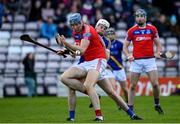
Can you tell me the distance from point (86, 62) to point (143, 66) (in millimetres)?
3419

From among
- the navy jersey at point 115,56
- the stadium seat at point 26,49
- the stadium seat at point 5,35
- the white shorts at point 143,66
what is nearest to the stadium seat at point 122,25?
the stadium seat at point 26,49

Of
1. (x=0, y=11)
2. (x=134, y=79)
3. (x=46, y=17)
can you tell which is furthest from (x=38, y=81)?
(x=134, y=79)

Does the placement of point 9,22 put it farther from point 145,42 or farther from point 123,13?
point 145,42

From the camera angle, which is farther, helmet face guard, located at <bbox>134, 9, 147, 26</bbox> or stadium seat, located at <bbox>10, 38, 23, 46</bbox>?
stadium seat, located at <bbox>10, 38, 23, 46</bbox>

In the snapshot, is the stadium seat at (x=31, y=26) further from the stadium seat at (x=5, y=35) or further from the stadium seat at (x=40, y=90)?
the stadium seat at (x=40, y=90)

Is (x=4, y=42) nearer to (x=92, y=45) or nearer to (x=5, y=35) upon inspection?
(x=5, y=35)

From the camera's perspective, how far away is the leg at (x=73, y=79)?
17375 mm

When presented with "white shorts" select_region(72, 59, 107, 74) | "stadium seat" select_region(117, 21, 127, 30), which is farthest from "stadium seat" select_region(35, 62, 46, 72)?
"white shorts" select_region(72, 59, 107, 74)

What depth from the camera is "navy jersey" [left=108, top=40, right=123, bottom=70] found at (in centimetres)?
2478

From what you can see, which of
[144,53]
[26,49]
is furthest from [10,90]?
[144,53]

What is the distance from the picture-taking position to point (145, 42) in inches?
821

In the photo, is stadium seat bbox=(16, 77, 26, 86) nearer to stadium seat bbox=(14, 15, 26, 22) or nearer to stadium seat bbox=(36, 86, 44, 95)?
stadium seat bbox=(36, 86, 44, 95)

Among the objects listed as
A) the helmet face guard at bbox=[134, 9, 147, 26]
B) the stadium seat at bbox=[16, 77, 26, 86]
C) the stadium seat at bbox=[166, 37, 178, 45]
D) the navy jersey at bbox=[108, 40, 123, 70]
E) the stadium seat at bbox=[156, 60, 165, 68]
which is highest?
the helmet face guard at bbox=[134, 9, 147, 26]

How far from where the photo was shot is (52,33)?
1358 inches
